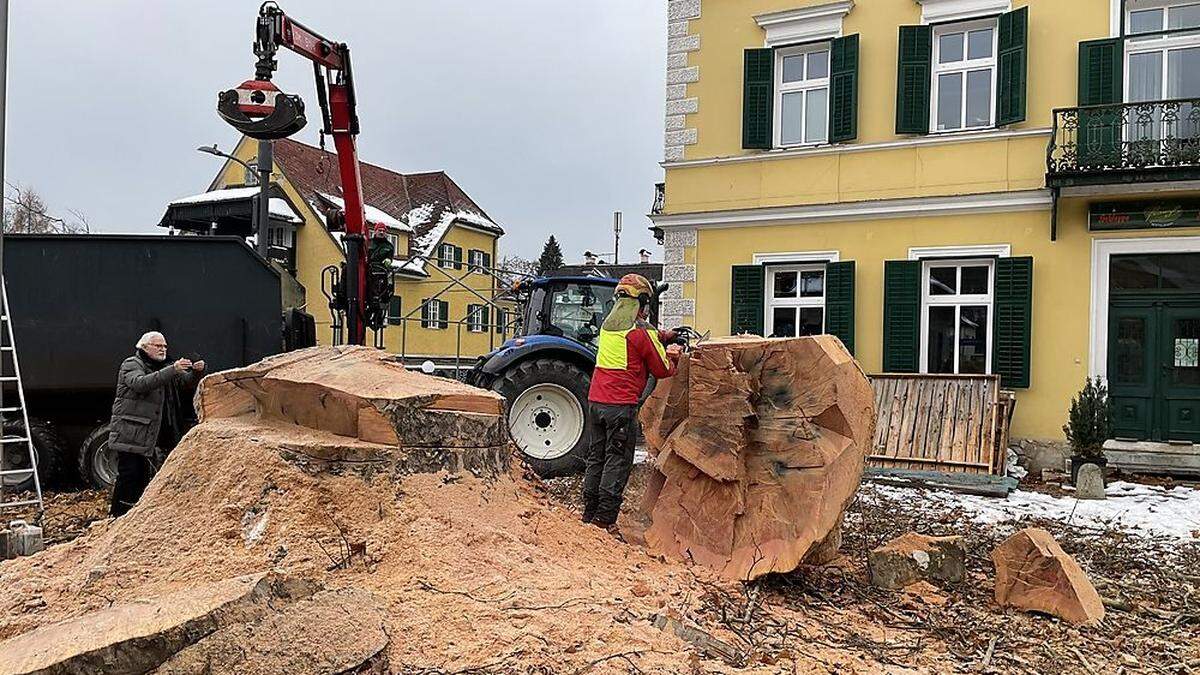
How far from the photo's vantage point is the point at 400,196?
39375 millimetres

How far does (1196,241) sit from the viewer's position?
34.4 ft

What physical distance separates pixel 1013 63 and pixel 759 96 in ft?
10.5

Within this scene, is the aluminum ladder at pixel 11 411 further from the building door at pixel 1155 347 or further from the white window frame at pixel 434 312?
the white window frame at pixel 434 312

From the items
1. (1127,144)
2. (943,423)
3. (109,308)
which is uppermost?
(1127,144)

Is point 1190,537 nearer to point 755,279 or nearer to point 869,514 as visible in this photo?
point 869,514

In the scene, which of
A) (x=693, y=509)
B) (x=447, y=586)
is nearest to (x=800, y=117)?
(x=693, y=509)

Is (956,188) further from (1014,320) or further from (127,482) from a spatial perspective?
(127,482)

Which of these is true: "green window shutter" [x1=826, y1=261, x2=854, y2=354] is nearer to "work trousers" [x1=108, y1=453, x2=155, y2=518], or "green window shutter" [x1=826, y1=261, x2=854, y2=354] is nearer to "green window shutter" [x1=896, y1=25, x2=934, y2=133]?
"green window shutter" [x1=896, y1=25, x2=934, y2=133]

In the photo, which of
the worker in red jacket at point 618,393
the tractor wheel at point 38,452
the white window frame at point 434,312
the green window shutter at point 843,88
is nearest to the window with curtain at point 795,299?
the green window shutter at point 843,88

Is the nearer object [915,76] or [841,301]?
[915,76]

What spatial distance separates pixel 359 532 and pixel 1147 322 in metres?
10.2

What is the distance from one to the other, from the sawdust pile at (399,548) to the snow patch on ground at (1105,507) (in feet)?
15.7

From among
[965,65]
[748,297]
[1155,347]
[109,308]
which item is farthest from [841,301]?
[109,308]

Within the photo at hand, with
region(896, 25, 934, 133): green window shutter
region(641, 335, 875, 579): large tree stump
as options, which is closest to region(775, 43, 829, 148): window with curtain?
region(896, 25, 934, 133): green window shutter
